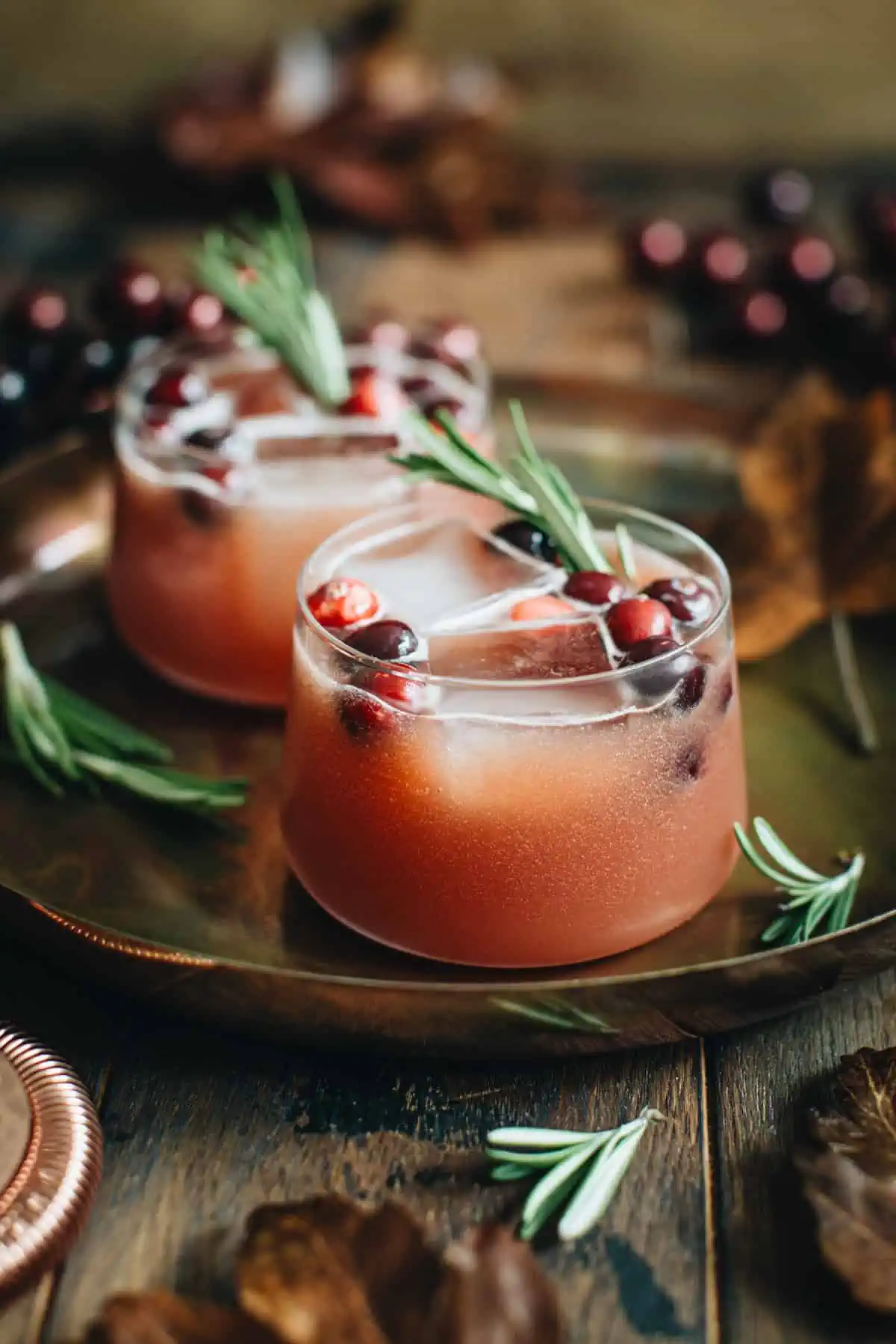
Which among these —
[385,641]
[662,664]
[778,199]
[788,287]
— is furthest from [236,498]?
→ [778,199]

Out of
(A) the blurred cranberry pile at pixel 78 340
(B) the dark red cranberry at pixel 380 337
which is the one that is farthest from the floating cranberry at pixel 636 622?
(A) the blurred cranberry pile at pixel 78 340

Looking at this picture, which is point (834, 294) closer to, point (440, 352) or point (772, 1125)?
point (440, 352)

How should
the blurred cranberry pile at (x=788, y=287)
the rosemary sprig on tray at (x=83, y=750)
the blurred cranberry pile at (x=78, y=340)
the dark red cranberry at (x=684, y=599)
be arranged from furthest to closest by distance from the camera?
the blurred cranberry pile at (x=788, y=287) → the blurred cranberry pile at (x=78, y=340) → the rosemary sprig on tray at (x=83, y=750) → the dark red cranberry at (x=684, y=599)

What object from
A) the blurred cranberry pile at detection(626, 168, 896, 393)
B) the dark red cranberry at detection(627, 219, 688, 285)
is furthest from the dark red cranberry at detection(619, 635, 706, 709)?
the dark red cranberry at detection(627, 219, 688, 285)

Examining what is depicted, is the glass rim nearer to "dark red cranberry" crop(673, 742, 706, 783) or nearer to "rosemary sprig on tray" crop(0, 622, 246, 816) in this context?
"dark red cranberry" crop(673, 742, 706, 783)

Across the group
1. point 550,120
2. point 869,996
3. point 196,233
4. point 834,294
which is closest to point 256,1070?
point 869,996

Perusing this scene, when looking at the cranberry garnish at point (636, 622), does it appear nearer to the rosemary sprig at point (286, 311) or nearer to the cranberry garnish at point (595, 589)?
the cranberry garnish at point (595, 589)
